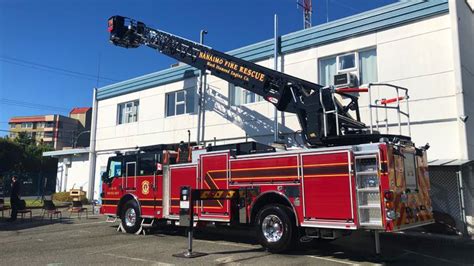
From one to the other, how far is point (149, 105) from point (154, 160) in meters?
10.3

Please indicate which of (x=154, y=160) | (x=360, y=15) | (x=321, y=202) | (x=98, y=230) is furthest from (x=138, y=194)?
(x=360, y=15)

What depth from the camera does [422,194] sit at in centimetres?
950

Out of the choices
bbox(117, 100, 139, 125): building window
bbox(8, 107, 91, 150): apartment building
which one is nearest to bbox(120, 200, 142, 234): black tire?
bbox(117, 100, 139, 125): building window

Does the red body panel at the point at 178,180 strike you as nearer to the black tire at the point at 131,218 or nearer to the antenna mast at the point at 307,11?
the black tire at the point at 131,218

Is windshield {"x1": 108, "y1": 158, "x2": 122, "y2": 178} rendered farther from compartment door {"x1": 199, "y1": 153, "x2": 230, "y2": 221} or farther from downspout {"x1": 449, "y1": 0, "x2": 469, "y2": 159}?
downspout {"x1": 449, "y1": 0, "x2": 469, "y2": 159}

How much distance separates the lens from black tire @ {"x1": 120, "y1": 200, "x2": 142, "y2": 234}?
1323cm

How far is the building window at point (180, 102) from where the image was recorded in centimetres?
2096

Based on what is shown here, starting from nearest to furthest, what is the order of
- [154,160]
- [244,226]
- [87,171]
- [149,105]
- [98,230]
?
[244,226] → [154,160] → [98,230] → [149,105] → [87,171]

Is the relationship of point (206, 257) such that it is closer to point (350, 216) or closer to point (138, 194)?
point (350, 216)

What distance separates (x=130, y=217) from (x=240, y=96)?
7651 mm

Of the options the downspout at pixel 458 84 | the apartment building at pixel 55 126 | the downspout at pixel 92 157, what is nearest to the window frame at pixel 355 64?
the downspout at pixel 458 84

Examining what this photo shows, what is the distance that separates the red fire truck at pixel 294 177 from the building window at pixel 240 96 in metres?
3.30

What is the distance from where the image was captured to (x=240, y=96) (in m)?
18.8

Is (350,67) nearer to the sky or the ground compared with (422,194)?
nearer to the sky
